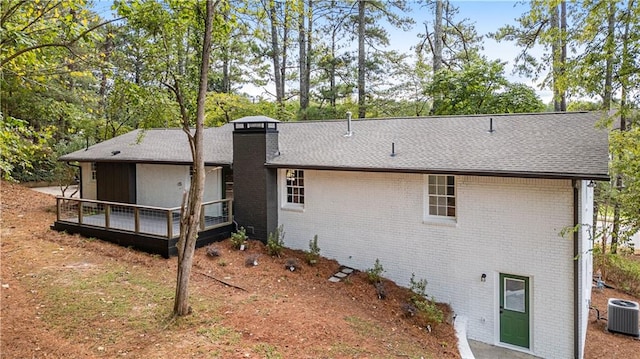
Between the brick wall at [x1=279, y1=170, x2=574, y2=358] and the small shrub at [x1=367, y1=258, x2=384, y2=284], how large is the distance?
180 millimetres

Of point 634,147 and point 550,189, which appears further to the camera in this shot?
point 550,189

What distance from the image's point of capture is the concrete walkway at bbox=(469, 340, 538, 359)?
8.64 metres

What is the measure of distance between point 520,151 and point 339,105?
16042 mm

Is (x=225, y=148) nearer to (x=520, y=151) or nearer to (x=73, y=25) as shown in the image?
(x=73, y=25)

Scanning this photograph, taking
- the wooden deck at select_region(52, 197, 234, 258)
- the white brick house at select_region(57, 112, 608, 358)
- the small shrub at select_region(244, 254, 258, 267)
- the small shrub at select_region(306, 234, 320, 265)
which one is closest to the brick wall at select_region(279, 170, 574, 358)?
the white brick house at select_region(57, 112, 608, 358)

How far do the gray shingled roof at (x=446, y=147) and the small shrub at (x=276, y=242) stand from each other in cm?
223

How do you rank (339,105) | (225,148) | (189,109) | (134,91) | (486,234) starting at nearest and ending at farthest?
(134,91) → (189,109) → (486,234) → (225,148) → (339,105)

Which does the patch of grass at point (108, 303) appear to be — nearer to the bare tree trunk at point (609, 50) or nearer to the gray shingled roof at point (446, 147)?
the gray shingled roof at point (446, 147)

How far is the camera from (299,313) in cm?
789

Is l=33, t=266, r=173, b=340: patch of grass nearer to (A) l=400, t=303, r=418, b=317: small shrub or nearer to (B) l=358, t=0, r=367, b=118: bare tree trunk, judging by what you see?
(A) l=400, t=303, r=418, b=317: small shrub

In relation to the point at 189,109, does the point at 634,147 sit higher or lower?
lower

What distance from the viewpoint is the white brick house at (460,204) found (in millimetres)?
8523

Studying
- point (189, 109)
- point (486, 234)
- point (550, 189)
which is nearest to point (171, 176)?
point (189, 109)

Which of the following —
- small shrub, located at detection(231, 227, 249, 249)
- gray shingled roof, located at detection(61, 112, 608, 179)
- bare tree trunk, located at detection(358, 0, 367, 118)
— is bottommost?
small shrub, located at detection(231, 227, 249, 249)
